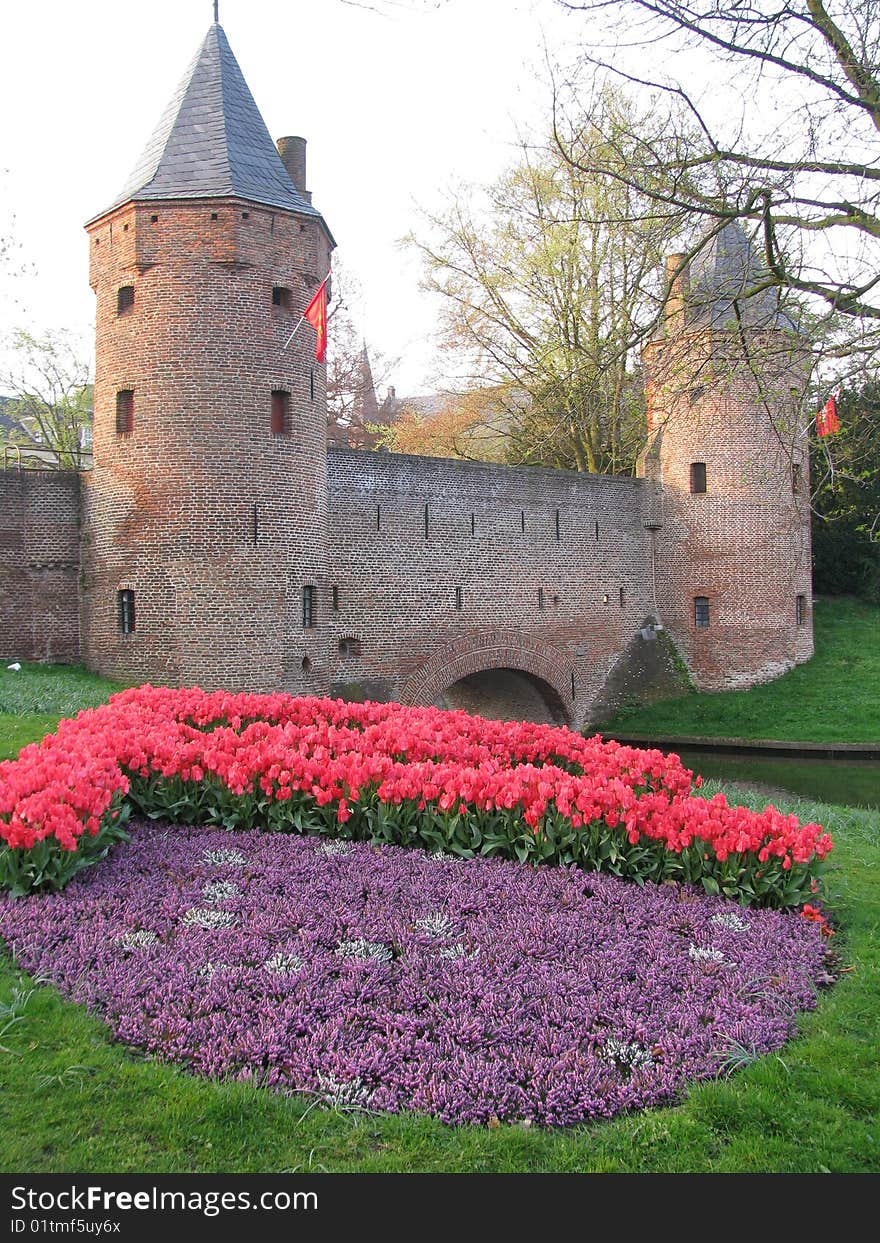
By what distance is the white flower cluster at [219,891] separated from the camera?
478cm

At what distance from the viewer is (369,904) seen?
4.78 meters

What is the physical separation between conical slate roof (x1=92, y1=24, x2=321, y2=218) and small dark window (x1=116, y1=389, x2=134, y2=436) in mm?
2535

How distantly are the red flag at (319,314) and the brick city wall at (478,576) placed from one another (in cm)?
181

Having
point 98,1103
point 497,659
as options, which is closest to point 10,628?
point 497,659

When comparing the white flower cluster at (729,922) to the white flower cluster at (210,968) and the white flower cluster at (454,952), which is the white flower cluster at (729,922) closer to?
the white flower cluster at (454,952)

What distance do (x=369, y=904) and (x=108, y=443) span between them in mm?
9792

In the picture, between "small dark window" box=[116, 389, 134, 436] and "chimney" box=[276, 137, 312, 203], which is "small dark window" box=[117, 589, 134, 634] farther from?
"chimney" box=[276, 137, 312, 203]

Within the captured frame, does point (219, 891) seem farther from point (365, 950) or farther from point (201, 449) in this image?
point (201, 449)

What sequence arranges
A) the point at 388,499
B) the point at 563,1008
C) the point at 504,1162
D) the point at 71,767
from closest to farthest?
the point at 504,1162 → the point at 563,1008 → the point at 71,767 → the point at 388,499

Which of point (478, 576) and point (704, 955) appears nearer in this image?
point (704, 955)

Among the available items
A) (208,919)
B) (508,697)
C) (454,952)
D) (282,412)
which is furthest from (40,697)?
(508,697)

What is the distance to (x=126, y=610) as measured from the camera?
12594 millimetres

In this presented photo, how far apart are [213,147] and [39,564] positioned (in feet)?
20.2

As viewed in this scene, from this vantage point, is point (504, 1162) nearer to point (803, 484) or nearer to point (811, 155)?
point (811, 155)
